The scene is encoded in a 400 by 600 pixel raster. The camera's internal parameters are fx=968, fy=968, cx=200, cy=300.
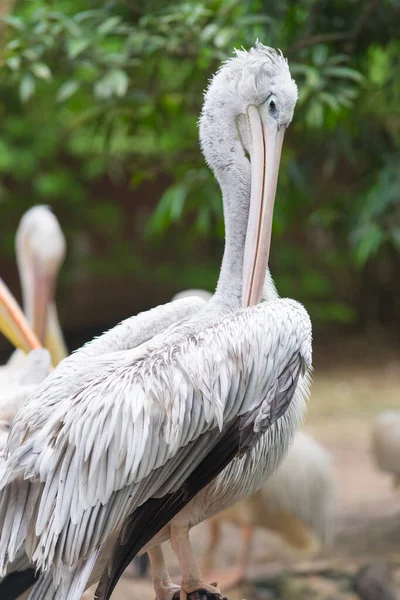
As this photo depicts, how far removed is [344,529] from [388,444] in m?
0.64

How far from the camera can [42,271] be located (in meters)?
4.92

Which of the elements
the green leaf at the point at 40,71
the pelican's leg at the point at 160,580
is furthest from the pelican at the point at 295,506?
the green leaf at the point at 40,71

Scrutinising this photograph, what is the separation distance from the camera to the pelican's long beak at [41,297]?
4742mm

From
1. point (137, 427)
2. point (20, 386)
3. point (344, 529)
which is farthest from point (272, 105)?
point (344, 529)

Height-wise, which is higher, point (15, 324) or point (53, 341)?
point (53, 341)

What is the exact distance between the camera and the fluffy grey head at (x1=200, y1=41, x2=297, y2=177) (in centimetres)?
255

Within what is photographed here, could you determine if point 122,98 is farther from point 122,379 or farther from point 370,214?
point 122,379

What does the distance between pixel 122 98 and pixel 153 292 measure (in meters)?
7.69

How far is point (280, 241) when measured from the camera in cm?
1165

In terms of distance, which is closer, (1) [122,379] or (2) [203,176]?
(1) [122,379]

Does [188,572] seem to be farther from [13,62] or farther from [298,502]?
[298,502]

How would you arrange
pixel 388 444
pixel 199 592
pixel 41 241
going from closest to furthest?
pixel 199 592, pixel 41 241, pixel 388 444

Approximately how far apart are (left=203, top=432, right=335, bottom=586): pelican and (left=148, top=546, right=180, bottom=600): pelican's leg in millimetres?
1980

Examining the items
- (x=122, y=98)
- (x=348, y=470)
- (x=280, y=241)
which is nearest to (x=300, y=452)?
(x=122, y=98)
